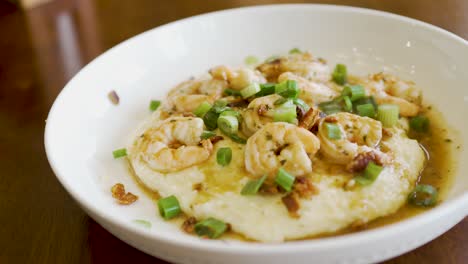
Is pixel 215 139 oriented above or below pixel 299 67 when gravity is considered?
below

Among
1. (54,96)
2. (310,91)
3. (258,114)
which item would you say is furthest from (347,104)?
(54,96)

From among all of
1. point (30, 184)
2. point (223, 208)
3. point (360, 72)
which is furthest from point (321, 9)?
point (30, 184)

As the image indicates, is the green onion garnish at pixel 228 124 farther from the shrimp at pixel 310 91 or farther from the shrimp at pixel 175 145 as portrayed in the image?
the shrimp at pixel 310 91

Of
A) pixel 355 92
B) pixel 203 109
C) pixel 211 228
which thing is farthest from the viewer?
pixel 355 92

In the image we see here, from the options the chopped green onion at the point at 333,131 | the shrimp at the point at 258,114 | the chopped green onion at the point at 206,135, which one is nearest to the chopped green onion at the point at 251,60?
the shrimp at the point at 258,114

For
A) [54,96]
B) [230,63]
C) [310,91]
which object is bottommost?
[54,96]

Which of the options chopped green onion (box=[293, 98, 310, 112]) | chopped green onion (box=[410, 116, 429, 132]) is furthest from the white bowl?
chopped green onion (box=[293, 98, 310, 112])

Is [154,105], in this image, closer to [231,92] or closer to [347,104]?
[231,92]

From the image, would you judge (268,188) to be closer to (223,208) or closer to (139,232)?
(223,208)
